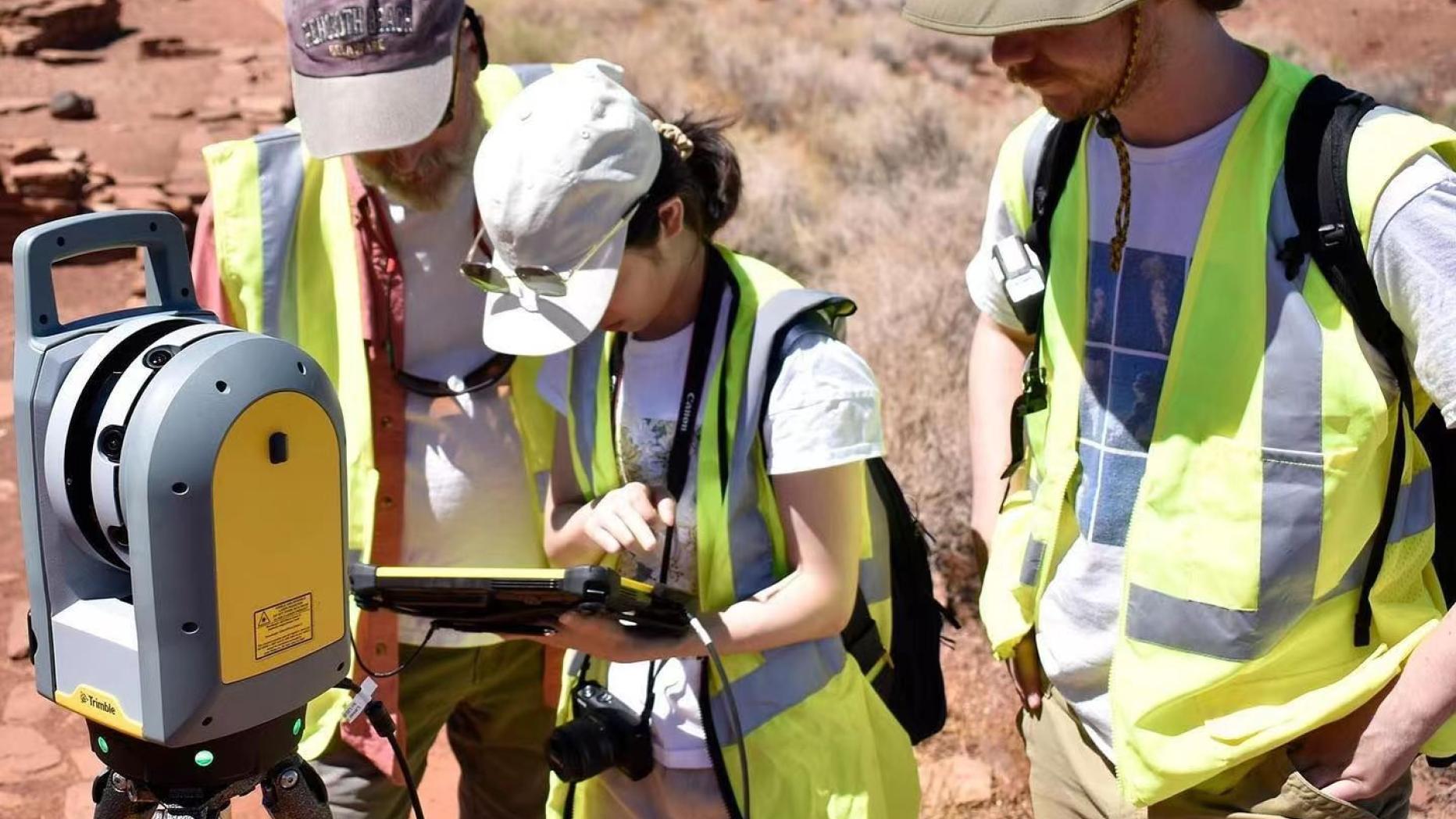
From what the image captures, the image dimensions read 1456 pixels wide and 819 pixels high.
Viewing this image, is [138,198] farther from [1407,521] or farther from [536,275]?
[1407,521]

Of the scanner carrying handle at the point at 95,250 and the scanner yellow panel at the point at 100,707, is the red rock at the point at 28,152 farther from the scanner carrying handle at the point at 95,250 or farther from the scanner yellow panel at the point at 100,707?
the scanner yellow panel at the point at 100,707

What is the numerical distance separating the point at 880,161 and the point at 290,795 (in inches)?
360

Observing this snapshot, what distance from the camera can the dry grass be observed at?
18.6 ft

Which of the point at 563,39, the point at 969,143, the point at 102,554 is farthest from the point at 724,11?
the point at 102,554

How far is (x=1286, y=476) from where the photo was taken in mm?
1982

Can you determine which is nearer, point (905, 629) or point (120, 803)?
point (120, 803)

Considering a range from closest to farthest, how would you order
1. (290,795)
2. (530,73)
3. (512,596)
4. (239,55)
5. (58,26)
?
(290,795)
(512,596)
(530,73)
(239,55)
(58,26)

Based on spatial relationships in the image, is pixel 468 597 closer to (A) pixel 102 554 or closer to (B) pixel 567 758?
(B) pixel 567 758

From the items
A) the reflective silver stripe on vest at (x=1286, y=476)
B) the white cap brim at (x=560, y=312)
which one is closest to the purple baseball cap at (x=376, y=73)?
the white cap brim at (x=560, y=312)

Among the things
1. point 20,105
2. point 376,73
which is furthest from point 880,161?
point 376,73

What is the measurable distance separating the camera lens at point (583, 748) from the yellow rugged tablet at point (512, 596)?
162mm

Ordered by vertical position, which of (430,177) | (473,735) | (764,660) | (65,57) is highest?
(430,177)

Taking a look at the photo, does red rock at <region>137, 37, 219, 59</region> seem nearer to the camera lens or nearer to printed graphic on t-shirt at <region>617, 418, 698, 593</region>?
printed graphic on t-shirt at <region>617, 418, 698, 593</region>

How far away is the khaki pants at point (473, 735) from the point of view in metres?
2.86
